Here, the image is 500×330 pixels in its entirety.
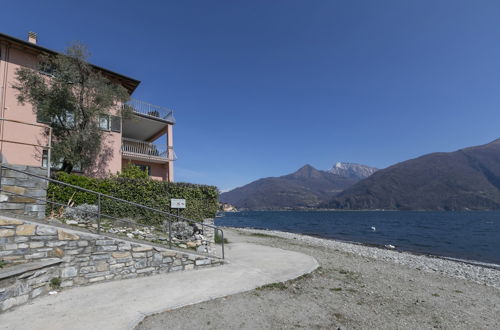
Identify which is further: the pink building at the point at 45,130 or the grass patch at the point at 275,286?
the pink building at the point at 45,130

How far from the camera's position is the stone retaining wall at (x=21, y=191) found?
21.1 ft

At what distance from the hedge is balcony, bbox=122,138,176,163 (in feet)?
27.0

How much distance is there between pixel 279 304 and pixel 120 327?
323cm

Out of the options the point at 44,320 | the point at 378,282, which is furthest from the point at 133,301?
the point at 378,282

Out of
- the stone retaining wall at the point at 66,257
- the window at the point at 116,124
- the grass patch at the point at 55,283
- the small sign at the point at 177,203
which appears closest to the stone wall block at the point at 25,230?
the stone retaining wall at the point at 66,257

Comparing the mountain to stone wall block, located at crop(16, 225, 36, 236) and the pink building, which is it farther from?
stone wall block, located at crop(16, 225, 36, 236)

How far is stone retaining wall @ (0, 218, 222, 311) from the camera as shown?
16.5 feet

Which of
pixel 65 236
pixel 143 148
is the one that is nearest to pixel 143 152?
pixel 143 148

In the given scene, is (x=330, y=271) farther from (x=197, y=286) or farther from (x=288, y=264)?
(x=197, y=286)

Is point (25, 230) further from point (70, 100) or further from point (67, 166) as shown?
point (70, 100)

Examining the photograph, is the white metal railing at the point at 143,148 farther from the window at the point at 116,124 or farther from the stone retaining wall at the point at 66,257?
the stone retaining wall at the point at 66,257

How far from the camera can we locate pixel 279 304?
5598mm

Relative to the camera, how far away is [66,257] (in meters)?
5.94

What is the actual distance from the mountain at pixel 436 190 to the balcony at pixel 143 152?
6307 inches
